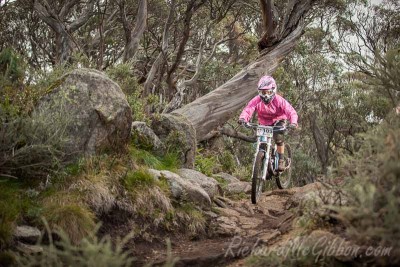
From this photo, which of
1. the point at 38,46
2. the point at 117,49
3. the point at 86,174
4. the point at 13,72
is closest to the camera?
the point at 86,174

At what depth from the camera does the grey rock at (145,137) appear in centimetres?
749

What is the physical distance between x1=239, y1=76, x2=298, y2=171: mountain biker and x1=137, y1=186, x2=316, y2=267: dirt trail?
1.34 meters

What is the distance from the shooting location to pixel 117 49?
20125mm

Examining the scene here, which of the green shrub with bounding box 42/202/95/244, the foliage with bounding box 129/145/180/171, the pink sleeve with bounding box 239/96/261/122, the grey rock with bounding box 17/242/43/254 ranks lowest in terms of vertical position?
the grey rock with bounding box 17/242/43/254

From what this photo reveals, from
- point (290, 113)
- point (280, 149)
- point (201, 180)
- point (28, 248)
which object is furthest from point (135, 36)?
point (28, 248)

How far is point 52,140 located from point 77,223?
3.51ft

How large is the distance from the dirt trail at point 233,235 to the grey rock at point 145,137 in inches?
56.6

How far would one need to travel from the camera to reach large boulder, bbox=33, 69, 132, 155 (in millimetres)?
5979

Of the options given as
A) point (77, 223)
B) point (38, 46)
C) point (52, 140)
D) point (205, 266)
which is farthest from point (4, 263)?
point (38, 46)

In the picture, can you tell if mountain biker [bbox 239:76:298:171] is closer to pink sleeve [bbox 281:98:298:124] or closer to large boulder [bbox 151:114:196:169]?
pink sleeve [bbox 281:98:298:124]

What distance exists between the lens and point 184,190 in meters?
6.59

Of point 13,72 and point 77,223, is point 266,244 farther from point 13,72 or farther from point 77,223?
point 13,72

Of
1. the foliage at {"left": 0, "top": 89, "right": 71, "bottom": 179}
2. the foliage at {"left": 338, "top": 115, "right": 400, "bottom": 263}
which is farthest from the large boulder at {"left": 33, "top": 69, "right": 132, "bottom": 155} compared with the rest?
the foliage at {"left": 338, "top": 115, "right": 400, "bottom": 263}

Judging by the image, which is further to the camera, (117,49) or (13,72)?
(117,49)
